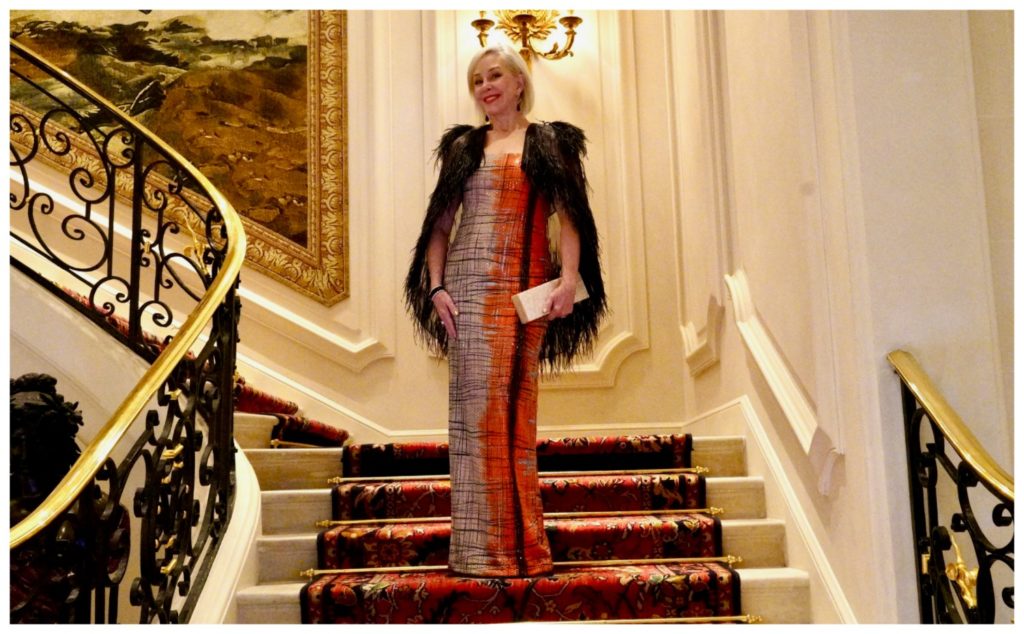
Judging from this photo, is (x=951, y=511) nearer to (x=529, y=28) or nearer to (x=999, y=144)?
(x=999, y=144)

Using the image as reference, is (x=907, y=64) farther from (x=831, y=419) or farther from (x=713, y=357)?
(x=713, y=357)

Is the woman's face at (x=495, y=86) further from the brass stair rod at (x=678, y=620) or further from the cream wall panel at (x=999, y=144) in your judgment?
the brass stair rod at (x=678, y=620)

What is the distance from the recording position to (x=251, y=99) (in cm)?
571

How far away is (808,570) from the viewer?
319 cm

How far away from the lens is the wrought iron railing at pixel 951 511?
2.25 meters

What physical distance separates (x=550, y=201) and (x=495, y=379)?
1.97 feet

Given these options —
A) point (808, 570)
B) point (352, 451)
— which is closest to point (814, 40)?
point (808, 570)

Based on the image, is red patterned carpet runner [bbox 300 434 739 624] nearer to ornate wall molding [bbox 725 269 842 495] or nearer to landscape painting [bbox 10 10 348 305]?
ornate wall molding [bbox 725 269 842 495]

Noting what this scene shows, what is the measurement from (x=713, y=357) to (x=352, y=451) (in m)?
1.77

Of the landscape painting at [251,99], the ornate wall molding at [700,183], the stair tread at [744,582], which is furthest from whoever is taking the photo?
the landscape painting at [251,99]

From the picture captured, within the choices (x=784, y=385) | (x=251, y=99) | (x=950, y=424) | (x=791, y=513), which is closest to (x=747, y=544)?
(x=791, y=513)

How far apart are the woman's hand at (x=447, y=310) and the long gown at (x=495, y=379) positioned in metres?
0.02

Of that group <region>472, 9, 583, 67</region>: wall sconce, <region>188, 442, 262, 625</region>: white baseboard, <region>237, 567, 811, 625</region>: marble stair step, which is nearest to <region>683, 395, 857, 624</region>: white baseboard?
<region>237, 567, 811, 625</region>: marble stair step

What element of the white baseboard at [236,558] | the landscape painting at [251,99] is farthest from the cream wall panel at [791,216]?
the landscape painting at [251,99]
